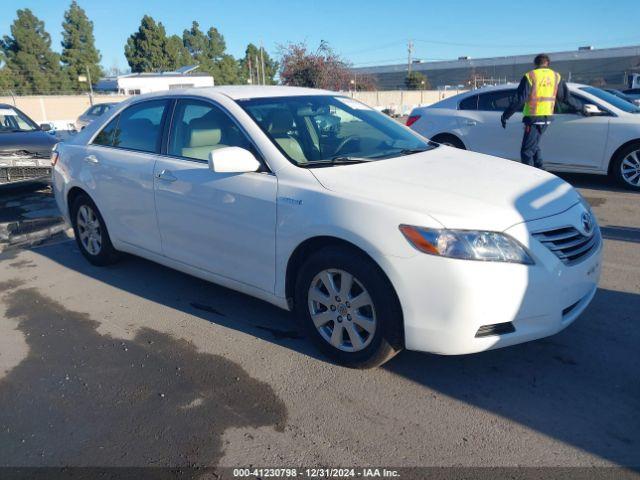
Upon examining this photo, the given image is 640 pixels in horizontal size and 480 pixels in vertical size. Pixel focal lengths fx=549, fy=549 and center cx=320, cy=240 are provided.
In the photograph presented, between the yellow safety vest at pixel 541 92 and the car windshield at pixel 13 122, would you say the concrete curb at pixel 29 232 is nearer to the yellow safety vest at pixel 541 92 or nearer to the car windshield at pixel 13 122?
the car windshield at pixel 13 122

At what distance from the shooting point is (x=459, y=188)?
3.22m

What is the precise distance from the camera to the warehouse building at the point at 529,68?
56.1 m

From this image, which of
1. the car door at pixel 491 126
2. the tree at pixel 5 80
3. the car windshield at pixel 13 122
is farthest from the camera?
the tree at pixel 5 80

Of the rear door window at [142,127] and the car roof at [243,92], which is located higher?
the car roof at [243,92]

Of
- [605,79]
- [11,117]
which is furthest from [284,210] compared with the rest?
[605,79]

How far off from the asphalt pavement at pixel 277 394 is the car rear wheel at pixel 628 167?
3881 mm

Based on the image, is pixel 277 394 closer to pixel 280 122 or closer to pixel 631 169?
pixel 280 122

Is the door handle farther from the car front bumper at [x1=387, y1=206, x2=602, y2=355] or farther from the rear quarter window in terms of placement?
the rear quarter window

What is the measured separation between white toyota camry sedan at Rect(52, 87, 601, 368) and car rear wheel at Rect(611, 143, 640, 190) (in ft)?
15.5

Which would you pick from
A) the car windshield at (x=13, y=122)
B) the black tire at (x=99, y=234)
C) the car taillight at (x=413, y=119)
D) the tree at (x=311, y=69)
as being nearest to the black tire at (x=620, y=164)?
the car taillight at (x=413, y=119)

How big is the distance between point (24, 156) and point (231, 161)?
248 inches

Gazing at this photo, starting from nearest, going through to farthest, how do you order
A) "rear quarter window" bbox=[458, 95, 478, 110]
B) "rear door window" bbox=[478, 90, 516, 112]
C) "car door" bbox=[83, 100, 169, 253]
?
"car door" bbox=[83, 100, 169, 253] → "rear door window" bbox=[478, 90, 516, 112] → "rear quarter window" bbox=[458, 95, 478, 110]

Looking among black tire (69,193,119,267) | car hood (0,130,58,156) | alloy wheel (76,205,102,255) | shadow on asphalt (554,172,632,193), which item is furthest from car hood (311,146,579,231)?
car hood (0,130,58,156)

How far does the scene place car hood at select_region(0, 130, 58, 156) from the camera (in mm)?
8305
